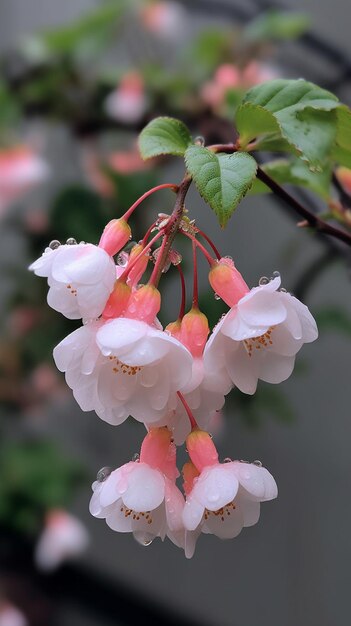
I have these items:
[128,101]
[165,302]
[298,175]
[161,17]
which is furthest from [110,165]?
[298,175]

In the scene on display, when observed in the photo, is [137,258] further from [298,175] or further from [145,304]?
[298,175]

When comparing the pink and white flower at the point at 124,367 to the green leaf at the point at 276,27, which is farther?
the green leaf at the point at 276,27

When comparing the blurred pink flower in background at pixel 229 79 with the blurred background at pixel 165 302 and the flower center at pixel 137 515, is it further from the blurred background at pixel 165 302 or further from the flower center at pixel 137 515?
the flower center at pixel 137 515

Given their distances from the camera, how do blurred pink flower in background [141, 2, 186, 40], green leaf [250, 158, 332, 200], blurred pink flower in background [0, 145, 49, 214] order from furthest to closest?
blurred pink flower in background [141, 2, 186, 40]
blurred pink flower in background [0, 145, 49, 214]
green leaf [250, 158, 332, 200]

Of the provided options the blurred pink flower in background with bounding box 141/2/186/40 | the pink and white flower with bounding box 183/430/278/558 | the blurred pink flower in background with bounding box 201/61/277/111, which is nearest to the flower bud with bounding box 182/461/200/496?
the pink and white flower with bounding box 183/430/278/558

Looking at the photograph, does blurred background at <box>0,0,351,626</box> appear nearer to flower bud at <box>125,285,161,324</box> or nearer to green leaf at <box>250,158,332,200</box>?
green leaf at <box>250,158,332,200</box>

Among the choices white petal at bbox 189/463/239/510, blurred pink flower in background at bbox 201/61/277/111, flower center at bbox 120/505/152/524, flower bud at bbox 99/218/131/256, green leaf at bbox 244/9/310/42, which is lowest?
blurred pink flower in background at bbox 201/61/277/111

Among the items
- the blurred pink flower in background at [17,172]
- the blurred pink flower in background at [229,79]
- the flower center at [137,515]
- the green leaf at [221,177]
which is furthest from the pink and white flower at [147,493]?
the blurred pink flower in background at [17,172]
